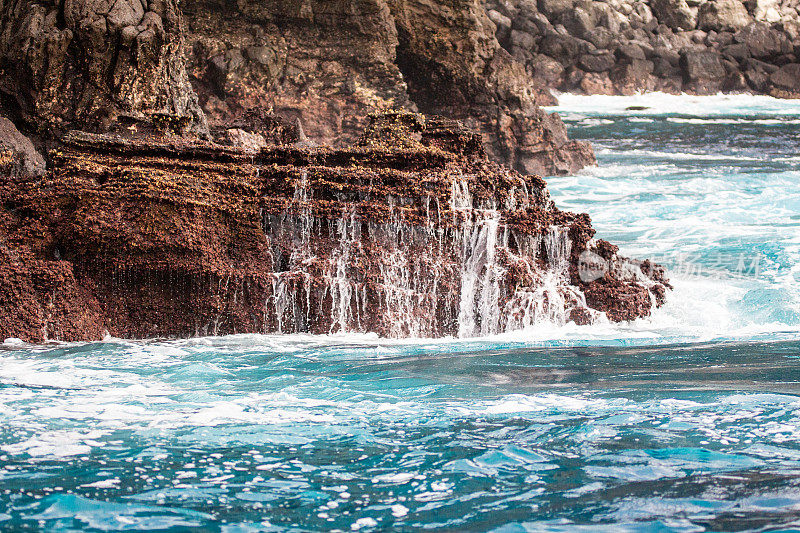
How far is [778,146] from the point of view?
24.6 metres

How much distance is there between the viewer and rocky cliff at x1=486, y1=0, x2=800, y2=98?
41.0m

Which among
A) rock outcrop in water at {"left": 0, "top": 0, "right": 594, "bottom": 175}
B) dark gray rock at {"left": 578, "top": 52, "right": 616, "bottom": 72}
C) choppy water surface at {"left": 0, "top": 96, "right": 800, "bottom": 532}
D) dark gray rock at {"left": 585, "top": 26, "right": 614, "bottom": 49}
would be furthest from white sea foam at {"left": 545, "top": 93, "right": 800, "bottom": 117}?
choppy water surface at {"left": 0, "top": 96, "right": 800, "bottom": 532}

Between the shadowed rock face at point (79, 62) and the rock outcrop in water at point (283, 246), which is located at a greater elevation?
the shadowed rock face at point (79, 62)

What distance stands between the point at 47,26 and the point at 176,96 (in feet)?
4.61

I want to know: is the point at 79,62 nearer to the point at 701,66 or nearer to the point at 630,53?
the point at 630,53

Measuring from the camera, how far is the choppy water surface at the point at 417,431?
3.24m

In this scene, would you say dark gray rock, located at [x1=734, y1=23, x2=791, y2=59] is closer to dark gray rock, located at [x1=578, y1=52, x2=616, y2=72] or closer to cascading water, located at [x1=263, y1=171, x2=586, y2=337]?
dark gray rock, located at [x1=578, y1=52, x2=616, y2=72]

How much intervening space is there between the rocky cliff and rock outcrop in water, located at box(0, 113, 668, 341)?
109 feet

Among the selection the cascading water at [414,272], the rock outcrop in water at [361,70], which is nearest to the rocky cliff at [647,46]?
the rock outcrop in water at [361,70]

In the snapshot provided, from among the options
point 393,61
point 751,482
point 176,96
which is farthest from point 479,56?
point 751,482

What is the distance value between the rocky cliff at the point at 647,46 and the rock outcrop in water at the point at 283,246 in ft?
109

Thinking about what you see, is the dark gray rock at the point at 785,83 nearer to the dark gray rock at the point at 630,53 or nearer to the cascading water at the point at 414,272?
the dark gray rock at the point at 630,53

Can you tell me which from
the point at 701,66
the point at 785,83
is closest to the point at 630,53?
the point at 701,66

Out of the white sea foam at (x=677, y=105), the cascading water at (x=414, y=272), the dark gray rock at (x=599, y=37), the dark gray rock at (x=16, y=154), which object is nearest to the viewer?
the cascading water at (x=414, y=272)
